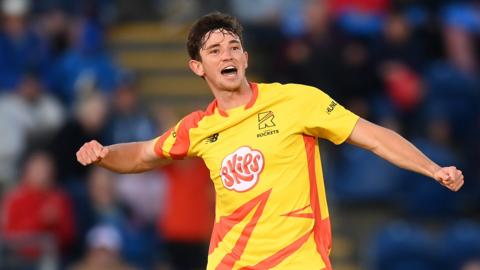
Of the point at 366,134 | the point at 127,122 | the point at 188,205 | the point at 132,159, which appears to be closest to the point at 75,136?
the point at 127,122

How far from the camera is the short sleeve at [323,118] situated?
7.64 metres

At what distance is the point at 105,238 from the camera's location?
13.1 meters

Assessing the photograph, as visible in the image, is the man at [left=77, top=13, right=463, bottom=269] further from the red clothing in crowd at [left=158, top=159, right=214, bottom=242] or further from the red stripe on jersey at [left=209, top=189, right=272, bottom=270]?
the red clothing in crowd at [left=158, top=159, right=214, bottom=242]

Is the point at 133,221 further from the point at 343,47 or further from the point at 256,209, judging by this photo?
the point at 256,209

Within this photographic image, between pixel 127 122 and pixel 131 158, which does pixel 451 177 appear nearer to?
pixel 131 158

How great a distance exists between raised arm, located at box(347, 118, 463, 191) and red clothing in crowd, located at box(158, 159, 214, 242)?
19.8 ft

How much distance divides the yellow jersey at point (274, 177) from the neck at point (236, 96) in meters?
0.04

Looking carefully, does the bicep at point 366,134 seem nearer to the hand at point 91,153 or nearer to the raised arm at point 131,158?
the raised arm at point 131,158

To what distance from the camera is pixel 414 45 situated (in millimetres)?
16141

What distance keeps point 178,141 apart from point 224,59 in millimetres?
591

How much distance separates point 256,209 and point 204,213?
5971 mm

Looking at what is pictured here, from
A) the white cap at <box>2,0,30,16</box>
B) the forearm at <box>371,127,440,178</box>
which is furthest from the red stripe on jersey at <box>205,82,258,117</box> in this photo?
the white cap at <box>2,0,30,16</box>

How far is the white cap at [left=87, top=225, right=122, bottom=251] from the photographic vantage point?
1306cm

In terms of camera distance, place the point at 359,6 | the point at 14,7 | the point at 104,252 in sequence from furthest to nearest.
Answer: the point at 359,6
the point at 14,7
the point at 104,252
